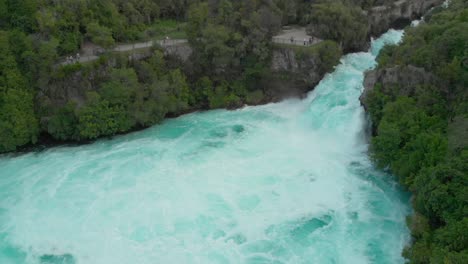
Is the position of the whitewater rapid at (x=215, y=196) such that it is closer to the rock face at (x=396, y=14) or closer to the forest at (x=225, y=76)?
the forest at (x=225, y=76)

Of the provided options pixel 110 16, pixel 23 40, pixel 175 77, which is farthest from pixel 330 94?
pixel 23 40

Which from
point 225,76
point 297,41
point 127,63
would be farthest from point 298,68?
point 127,63

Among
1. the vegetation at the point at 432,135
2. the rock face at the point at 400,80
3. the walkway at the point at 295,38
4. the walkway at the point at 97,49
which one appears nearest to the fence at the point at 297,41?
the walkway at the point at 295,38

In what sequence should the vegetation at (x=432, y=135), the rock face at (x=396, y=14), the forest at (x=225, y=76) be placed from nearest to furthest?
the vegetation at (x=432, y=135) → the forest at (x=225, y=76) → the rock face at (x=396, y=14)

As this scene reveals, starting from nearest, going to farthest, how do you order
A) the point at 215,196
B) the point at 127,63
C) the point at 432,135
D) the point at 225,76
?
1. the point at 432,135
2. the point at 215,196
3. the point at 127,63
4. the point at 225,76

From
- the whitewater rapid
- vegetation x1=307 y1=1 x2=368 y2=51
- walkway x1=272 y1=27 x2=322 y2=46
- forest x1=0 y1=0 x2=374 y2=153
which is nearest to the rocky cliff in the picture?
forest x1=0 y1=0 x2=374 y2=153

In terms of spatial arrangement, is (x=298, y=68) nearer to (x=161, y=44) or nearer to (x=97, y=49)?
(x=161, y=44)
